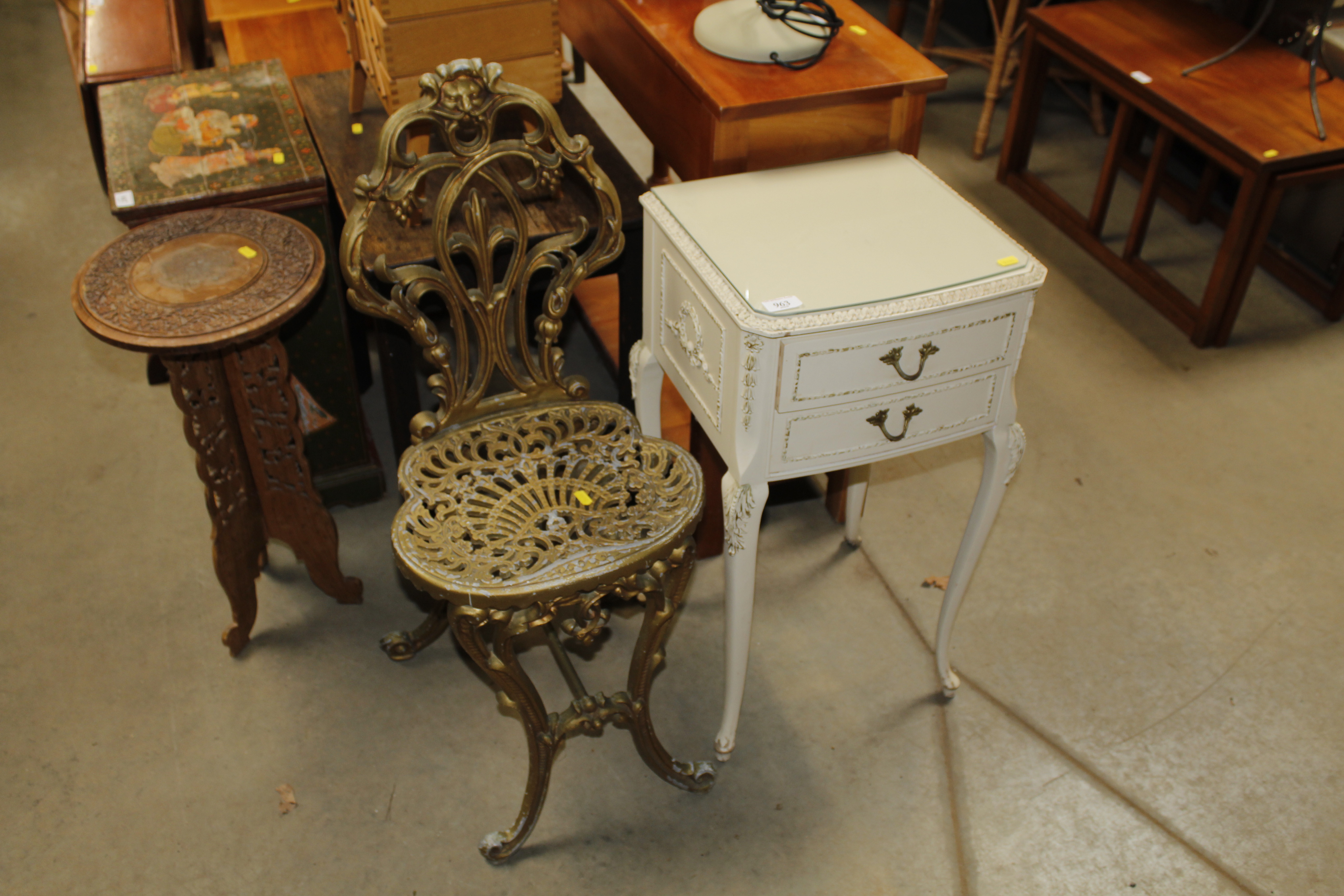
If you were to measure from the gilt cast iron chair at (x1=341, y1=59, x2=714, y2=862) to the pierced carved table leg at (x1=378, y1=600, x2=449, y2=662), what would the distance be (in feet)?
0.99

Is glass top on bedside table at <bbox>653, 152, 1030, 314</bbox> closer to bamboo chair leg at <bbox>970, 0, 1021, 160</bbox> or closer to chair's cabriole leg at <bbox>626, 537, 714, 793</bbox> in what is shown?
chair's cabriole leg at <bbox>626, 537, 714, 793</bbox>

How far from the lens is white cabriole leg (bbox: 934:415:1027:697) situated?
2055 mm

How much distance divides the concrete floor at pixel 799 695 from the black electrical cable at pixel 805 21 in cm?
117

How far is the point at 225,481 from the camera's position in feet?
7.56

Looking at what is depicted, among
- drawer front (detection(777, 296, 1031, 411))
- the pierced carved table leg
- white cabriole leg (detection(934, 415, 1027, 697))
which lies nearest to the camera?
drawer front (detection(777, 296, 1031, 411))

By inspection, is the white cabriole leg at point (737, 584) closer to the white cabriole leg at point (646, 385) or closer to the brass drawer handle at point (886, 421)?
the brass drawer handle at point (886, 421)

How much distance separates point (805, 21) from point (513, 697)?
140cm

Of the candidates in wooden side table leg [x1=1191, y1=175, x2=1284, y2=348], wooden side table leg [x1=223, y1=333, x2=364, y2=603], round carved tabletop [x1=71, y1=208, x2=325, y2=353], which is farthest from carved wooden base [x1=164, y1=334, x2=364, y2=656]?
wooden side table leg [x1=1191, y1=175, x2=1284, y2=348]

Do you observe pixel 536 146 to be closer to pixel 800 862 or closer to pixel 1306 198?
pixel 800 862

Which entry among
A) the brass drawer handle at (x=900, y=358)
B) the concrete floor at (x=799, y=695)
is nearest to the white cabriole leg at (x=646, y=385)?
the concrete floor at (x=799, y=695)

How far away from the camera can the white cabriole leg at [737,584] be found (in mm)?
1905

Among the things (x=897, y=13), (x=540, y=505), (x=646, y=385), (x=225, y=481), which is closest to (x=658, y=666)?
(x=540, y=505)

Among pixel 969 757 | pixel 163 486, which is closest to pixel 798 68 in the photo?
pixel 969 757

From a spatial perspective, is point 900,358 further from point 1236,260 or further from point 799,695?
point 1236,260
